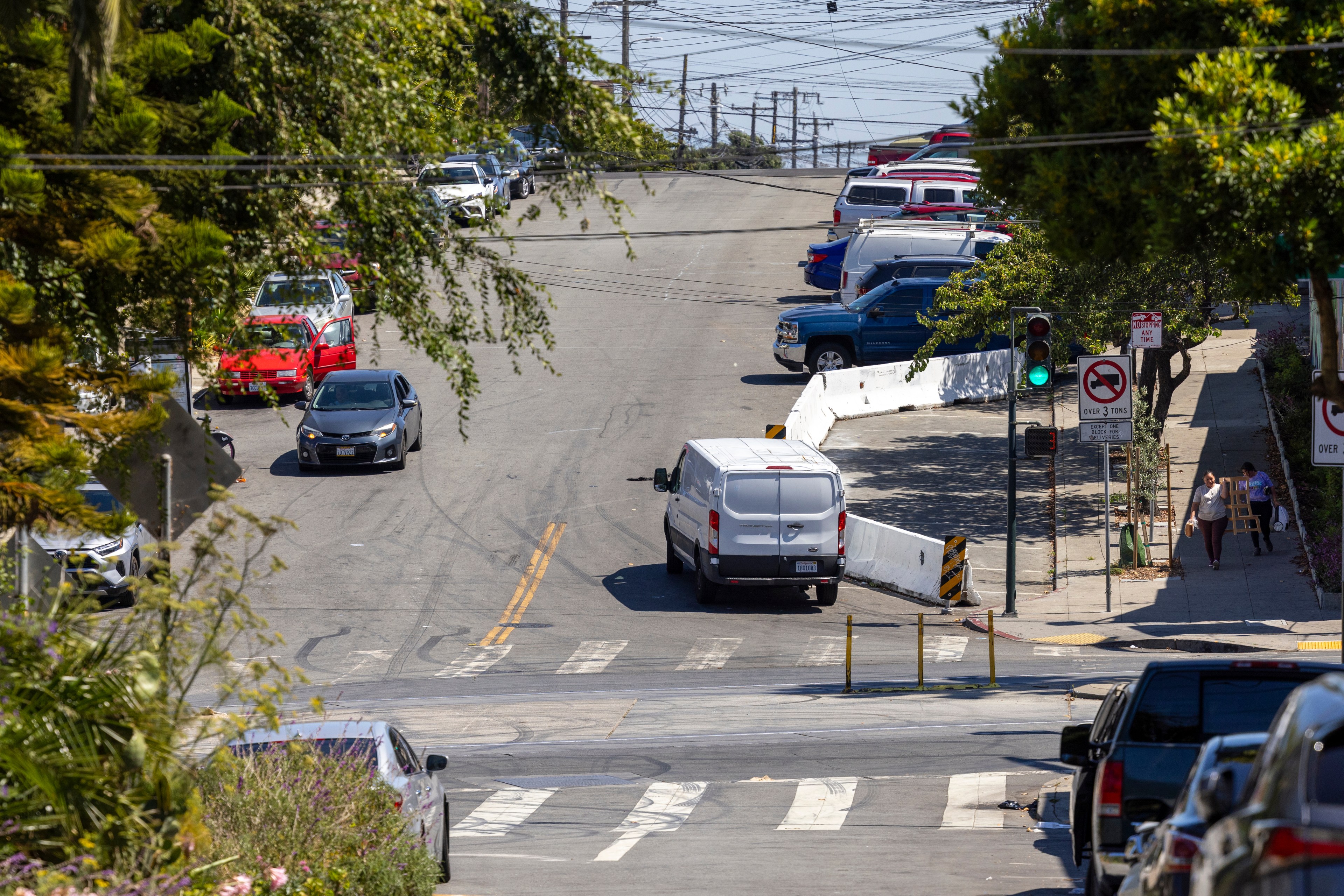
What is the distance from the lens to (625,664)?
63.0 feet

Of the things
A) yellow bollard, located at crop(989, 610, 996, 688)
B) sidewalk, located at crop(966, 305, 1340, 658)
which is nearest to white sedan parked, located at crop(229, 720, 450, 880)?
yellow bollard, located at crop(989, 610, 996, 688)

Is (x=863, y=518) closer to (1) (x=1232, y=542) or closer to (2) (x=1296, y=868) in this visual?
(1) (x=1232, y=542)

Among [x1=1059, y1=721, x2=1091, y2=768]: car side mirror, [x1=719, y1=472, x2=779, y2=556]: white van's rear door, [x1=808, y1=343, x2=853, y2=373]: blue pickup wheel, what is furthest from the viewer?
[x1=808, y1=343, x2=853, y2=373]: blue pickup wheel

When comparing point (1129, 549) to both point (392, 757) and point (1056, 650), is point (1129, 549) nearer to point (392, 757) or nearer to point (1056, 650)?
point (1056, 650)

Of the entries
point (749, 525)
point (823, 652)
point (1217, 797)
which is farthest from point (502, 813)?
point (749, 525)

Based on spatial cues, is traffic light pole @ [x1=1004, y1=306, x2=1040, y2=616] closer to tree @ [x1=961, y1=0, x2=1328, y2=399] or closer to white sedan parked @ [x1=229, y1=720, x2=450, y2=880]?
tree @ [x1=961, y1=0, x2=1328, y2=399]

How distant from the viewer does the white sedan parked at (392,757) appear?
30.1 feet

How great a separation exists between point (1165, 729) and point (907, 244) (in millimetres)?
31451

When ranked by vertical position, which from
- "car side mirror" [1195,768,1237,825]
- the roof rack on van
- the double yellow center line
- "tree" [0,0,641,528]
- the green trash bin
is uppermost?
"tree" [0,0,641,528]

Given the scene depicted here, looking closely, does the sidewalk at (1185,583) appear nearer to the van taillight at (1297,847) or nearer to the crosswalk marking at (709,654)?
the crosswalk marking at (709,654)

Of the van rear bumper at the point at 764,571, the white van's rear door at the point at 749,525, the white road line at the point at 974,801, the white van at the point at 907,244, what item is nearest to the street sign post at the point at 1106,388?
the van rear bumper at the point at 764,571

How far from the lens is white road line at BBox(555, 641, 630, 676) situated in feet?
61.8

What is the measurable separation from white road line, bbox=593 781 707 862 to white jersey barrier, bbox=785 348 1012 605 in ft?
34.6

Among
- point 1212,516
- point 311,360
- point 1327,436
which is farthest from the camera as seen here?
point 311,360
